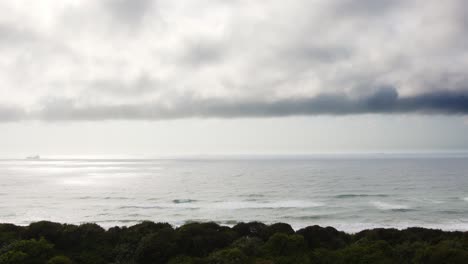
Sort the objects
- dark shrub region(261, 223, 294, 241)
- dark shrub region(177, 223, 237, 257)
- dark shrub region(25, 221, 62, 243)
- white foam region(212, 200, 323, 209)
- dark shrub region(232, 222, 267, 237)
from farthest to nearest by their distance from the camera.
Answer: white foam region(212, 200, 323, 209) < dark shrub region(232, 222, 267, 237) < dark shrub region(261, 223, 294, 241) < dark shrub region(25, 221, 62, 243) < dark shrub region(177, 223, 237, 257)

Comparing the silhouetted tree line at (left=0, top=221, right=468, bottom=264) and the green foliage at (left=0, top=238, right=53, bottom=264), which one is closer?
the silhouetted tree line at (left=0, top=221, right=468, bottom=264)

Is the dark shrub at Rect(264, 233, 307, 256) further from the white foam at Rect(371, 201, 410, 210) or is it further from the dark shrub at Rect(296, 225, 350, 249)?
the white foam at Rect(371, 201, 410, 210)

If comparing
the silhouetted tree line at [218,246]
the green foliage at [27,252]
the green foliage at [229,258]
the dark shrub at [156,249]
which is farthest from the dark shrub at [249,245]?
the green foliage at [27,252]

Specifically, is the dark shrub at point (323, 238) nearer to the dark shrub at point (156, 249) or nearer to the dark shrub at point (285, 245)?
the dark shrub at point (285, 245)

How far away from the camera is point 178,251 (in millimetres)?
23047

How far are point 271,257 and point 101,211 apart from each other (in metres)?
47.5

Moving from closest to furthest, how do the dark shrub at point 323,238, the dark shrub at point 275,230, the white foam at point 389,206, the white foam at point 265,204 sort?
the dark shrub at point 323,238
the dark shrub at point 275,230
the white foam at point 389,206
the white foam at point 265,204

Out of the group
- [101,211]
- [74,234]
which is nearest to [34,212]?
→ [101,211]

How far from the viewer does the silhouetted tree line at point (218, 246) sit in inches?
801

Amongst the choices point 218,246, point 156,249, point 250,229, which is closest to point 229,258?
point 218,246

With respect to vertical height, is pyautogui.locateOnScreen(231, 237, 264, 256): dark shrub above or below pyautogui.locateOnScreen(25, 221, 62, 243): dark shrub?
below

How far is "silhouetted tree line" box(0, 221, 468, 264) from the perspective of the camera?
801 inches

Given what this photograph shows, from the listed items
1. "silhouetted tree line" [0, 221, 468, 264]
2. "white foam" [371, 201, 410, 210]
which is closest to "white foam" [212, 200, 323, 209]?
"white foam" [371, 201, 410, 210]

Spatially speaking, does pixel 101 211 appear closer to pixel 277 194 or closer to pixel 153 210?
pixel 153 210
